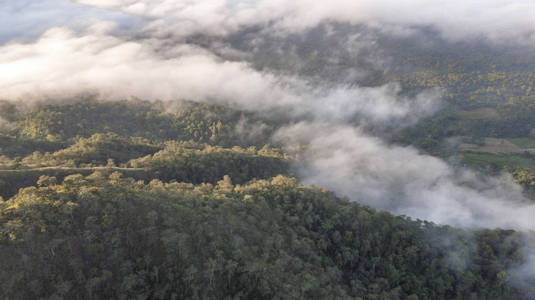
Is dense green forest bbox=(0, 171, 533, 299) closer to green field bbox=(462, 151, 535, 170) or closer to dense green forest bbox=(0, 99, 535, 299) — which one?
dense green forest bbox=(0, 99, 535, 299)

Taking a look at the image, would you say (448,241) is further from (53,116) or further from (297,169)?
(53,116)

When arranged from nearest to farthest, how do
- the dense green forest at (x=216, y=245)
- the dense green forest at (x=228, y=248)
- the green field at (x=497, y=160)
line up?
the dense green forest at (x=228, y=248) → the dense green forest at (x=216, y=245) → the green field at (x=497, y=160)

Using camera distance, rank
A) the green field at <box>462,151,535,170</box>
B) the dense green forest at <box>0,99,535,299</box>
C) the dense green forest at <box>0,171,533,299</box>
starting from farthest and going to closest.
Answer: the green field at <box>462,151,535,170</box> → the dense green forest at <box>0,99,535,299</box> → the dense green forest at <box>0,171,533,299</box>

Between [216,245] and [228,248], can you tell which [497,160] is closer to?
[228,248]

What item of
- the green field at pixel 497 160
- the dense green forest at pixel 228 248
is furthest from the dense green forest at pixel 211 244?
the green field at pixel 497 160

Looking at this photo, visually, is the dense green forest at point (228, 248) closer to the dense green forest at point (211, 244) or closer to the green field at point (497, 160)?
the dense green forest at point (211, 244)

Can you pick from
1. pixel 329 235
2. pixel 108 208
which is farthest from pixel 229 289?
pixel 329 235

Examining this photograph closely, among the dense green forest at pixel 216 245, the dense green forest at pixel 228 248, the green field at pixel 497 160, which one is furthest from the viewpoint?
the green field at pixel 497 160

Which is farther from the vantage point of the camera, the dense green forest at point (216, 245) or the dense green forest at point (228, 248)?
the dense green forest at point (216, 245)

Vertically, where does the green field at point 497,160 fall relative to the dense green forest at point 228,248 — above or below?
below

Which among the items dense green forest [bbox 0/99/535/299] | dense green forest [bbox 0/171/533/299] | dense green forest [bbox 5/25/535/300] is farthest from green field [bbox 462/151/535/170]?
dense green forest [bbox 0/171/533/299]

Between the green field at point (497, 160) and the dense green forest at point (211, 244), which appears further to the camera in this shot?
the green field at point (497, 160)
